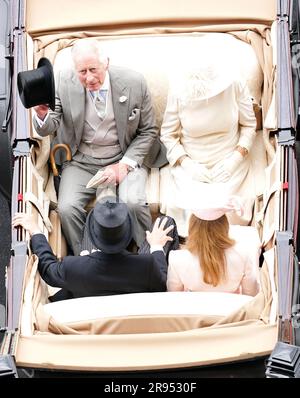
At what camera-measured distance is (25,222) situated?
386 inches

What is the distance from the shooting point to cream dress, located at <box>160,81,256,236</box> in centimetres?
1030

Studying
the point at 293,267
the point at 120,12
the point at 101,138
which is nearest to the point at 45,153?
the point at 101,138

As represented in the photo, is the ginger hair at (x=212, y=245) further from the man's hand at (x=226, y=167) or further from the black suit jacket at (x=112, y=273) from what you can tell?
the man's hand at (x=226, y=167)

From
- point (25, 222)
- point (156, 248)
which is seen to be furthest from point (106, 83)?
point (156, 248)

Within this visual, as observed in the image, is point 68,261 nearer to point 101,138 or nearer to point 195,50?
point 101,138

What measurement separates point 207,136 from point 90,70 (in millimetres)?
754

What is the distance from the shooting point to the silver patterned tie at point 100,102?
10383 mm

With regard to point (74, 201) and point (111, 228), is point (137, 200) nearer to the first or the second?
point (74, 201)

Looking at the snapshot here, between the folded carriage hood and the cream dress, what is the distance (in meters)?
0.60

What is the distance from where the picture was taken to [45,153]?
411 inches

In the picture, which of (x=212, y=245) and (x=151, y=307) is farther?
(x=212, y=245)

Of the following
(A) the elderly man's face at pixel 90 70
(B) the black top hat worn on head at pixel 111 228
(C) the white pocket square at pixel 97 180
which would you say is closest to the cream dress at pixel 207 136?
(C) the white pocket square at pixel 97 180

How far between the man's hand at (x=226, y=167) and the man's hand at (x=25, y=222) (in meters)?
1.07

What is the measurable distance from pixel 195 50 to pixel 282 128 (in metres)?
0.86
